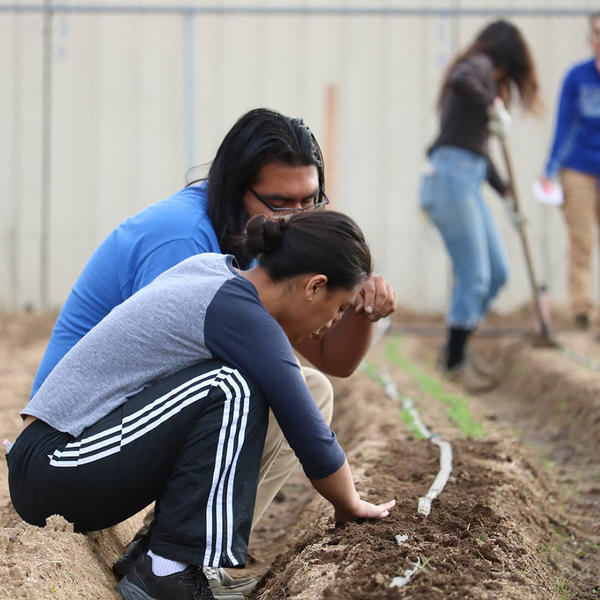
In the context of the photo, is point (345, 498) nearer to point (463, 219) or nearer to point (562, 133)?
point (463, 219)

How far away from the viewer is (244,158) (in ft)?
8.93

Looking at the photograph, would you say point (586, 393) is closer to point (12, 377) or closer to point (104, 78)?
point (12, 377)

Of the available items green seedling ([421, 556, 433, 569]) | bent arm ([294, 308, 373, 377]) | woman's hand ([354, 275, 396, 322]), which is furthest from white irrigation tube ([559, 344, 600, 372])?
green seedling ([421, 556, 433, 569])

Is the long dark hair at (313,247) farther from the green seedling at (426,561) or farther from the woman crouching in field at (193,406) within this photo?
the green seedling at (426,561)

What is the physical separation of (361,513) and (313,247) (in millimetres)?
722

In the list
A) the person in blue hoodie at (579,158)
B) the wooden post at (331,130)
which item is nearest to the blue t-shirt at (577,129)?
the person in blue hoodie at (579,158)

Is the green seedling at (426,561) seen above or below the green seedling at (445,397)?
above

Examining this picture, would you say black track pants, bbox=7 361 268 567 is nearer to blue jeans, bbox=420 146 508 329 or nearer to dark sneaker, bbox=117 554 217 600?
dark sneaker, bbox=117 554 217 600

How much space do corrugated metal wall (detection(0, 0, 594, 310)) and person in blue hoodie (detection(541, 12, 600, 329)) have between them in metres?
1.85

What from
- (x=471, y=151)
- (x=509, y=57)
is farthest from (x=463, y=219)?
(x=509, y=57)

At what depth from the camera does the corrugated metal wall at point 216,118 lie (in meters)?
8.56

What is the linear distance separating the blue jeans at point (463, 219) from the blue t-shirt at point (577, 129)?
45.0 inches

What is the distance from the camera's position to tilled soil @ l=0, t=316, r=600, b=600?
221 cm

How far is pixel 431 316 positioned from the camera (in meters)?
8.59
